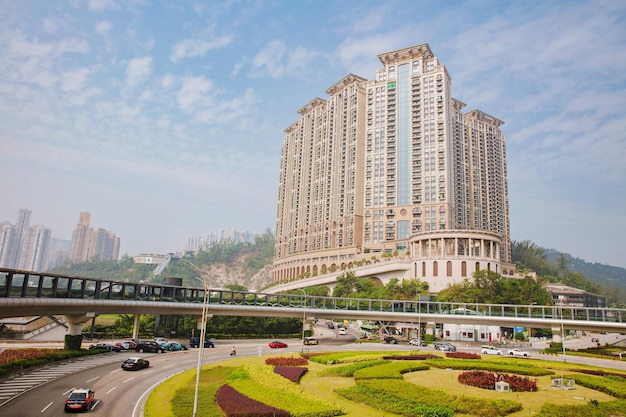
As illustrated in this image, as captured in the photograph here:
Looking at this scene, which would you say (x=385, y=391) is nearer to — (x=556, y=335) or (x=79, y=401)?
(x=79, y=401)

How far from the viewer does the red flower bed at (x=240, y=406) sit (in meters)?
26.9

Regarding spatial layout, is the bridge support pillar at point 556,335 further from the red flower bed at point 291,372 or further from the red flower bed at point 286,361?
the red flower bed at point 291,372

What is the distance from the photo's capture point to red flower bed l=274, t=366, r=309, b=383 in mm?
40094

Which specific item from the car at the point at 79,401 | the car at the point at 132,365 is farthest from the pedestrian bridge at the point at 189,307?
the car at the point at 79,401

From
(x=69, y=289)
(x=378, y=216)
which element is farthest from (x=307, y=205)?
(x=69, y=289)

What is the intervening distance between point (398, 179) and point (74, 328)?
121784mm

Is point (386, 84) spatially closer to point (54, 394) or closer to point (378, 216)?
point (378, 216)

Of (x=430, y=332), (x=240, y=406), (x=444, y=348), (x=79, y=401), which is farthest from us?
(x=430, y=332)

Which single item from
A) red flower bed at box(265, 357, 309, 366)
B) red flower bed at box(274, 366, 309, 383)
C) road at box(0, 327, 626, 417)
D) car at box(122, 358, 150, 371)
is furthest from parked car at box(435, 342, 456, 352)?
car at box(122, 358, 150, 371)

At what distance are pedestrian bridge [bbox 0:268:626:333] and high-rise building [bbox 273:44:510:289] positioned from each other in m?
35.0

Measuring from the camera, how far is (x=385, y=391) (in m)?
33.6

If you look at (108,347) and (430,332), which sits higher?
(430,332)

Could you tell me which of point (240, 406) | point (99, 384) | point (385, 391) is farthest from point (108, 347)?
point (385, 391)

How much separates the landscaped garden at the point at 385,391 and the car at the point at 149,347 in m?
14.6
